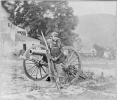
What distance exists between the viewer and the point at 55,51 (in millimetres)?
2998

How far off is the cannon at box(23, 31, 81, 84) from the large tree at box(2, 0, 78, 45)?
23 cm

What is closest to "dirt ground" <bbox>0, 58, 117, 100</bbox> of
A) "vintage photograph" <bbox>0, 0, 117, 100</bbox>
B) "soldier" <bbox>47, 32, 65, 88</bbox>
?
"vintage photograph" <bbox>0, 0, 117, 100</bbox>

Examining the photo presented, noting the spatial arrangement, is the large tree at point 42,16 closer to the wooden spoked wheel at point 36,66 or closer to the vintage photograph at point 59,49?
the vintage photograph at point 59,49

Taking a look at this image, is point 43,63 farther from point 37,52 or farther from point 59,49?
point 59,49

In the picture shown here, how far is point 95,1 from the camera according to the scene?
10.4ft

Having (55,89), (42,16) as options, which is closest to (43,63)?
(55,89)

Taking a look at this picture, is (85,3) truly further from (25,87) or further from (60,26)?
(25,87)

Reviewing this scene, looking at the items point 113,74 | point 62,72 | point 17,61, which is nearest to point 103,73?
point 113,74

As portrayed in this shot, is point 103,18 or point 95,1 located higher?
point 95,1

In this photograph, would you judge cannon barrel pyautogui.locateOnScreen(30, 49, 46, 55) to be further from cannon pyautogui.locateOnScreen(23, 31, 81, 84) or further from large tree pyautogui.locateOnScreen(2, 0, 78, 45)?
large tree pyautogui.locateOnScreen(2, 0, 78, 45)

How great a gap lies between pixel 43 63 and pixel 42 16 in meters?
0.67

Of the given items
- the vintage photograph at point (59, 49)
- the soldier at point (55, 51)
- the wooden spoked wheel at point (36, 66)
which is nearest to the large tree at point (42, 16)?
the vintage photograph at point (59, 49)

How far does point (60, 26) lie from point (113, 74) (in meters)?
1.01

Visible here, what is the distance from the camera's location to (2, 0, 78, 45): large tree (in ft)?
10.2
